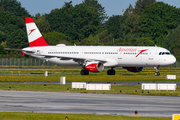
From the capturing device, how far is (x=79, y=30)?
180m

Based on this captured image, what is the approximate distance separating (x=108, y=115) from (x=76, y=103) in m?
6.44

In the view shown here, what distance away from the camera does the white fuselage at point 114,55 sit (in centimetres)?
6575

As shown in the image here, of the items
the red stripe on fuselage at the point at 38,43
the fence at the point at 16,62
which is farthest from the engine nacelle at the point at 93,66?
the fence at the point at 16,62

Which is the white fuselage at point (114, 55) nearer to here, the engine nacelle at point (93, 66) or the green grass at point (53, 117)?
the engine nacelle at point (93, 66)

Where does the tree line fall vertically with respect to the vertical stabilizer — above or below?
above

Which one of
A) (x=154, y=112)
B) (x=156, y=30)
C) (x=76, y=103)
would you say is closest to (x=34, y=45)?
(x=76, y=103)

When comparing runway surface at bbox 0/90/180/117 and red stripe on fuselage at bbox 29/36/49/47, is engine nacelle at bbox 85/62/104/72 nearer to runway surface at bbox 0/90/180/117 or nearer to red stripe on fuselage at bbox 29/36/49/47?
red stripe on fuselage at bbox 29/36/49/47

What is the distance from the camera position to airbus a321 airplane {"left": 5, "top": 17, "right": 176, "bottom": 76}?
215 feet

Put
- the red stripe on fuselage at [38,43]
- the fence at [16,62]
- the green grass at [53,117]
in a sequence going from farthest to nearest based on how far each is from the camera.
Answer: the fence at [16,62] → the red stripe on fuselage at [38,43] → the green grass at [53,117]

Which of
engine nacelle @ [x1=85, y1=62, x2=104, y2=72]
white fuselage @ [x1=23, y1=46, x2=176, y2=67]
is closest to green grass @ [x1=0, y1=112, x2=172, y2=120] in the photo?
engine nacelle @ [x1=85, y1=62, x2=104, y2=72]

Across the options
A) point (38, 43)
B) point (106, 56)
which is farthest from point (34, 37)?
point (106, 56)

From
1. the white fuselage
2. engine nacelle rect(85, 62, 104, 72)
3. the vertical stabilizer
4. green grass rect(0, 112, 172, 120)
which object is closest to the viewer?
green grass rect(0, 112, 172, 120)

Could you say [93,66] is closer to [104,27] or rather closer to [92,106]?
[92,106]

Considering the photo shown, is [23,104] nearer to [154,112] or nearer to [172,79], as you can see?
[154,112]
